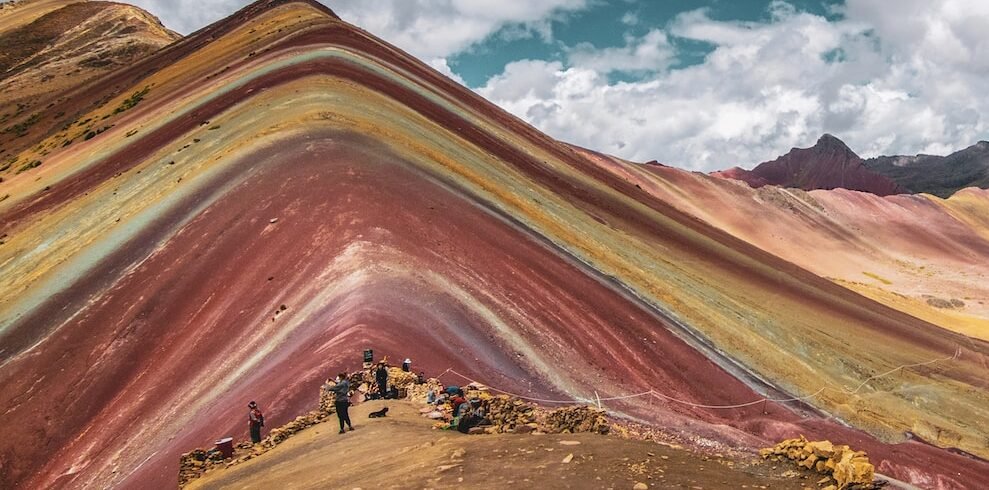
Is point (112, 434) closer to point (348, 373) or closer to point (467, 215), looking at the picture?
point (348, 373)

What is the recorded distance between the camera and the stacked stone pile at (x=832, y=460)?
877cm

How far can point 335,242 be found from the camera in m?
23.9

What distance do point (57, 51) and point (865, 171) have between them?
154840 millimetres

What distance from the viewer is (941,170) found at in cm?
17938

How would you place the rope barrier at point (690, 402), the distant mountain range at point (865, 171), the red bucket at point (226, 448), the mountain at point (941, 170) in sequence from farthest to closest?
the mountain at point (941, 170), the distant mountain range at point (865, 171), the rope barrier at point (690, 402), the red bucket at point (226, 448)

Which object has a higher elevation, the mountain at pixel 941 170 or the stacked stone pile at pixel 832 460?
the mountain at pixel 941 170

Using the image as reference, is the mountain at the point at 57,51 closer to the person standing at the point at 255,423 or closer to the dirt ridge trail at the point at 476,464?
the person standing at the point at 255,423

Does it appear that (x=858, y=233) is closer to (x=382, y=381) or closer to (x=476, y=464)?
(x=382, y=381)

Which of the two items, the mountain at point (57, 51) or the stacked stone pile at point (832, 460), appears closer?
the stacked stone pile at point (832, 460)

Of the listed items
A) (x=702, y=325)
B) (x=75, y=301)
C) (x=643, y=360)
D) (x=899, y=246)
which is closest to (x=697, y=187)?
(x=899, y=246)

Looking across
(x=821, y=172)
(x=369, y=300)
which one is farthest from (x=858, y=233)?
(x=369, y=300)

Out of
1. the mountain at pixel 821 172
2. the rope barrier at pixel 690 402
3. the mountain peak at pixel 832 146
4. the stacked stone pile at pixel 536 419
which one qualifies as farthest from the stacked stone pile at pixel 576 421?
the mountain peak at pixel 832 146

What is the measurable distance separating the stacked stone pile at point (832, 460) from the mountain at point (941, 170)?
174m

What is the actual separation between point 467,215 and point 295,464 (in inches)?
690
